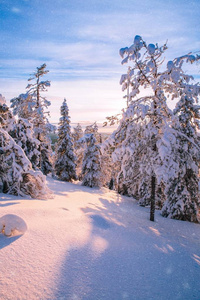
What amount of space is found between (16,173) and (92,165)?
16.9 meters

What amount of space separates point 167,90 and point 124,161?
4533 mm

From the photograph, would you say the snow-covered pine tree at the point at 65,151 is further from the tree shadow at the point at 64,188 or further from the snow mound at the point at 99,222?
the snow mound at the point at 99,222

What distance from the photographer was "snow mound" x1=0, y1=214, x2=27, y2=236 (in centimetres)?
482

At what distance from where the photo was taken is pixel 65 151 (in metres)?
28.1

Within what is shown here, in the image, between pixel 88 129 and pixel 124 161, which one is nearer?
pixel 124 161

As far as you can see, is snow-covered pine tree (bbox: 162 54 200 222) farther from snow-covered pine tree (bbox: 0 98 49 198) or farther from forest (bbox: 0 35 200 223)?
snow-covered pine tree (bbox: 0 98 49 198)

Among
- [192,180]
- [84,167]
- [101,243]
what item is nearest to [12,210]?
[101,243]

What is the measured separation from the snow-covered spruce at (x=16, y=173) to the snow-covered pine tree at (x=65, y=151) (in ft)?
57.1

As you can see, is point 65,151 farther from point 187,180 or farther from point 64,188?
point 187,180

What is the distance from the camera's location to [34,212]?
22.4ft

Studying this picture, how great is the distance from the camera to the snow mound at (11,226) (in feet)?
15.8

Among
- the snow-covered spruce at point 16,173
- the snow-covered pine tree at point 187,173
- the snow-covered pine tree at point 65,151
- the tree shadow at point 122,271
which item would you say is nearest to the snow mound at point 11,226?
the tree shadow at point 122,271

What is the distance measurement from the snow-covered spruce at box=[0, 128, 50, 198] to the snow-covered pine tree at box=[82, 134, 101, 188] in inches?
606

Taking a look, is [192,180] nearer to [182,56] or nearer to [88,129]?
[182,56]
